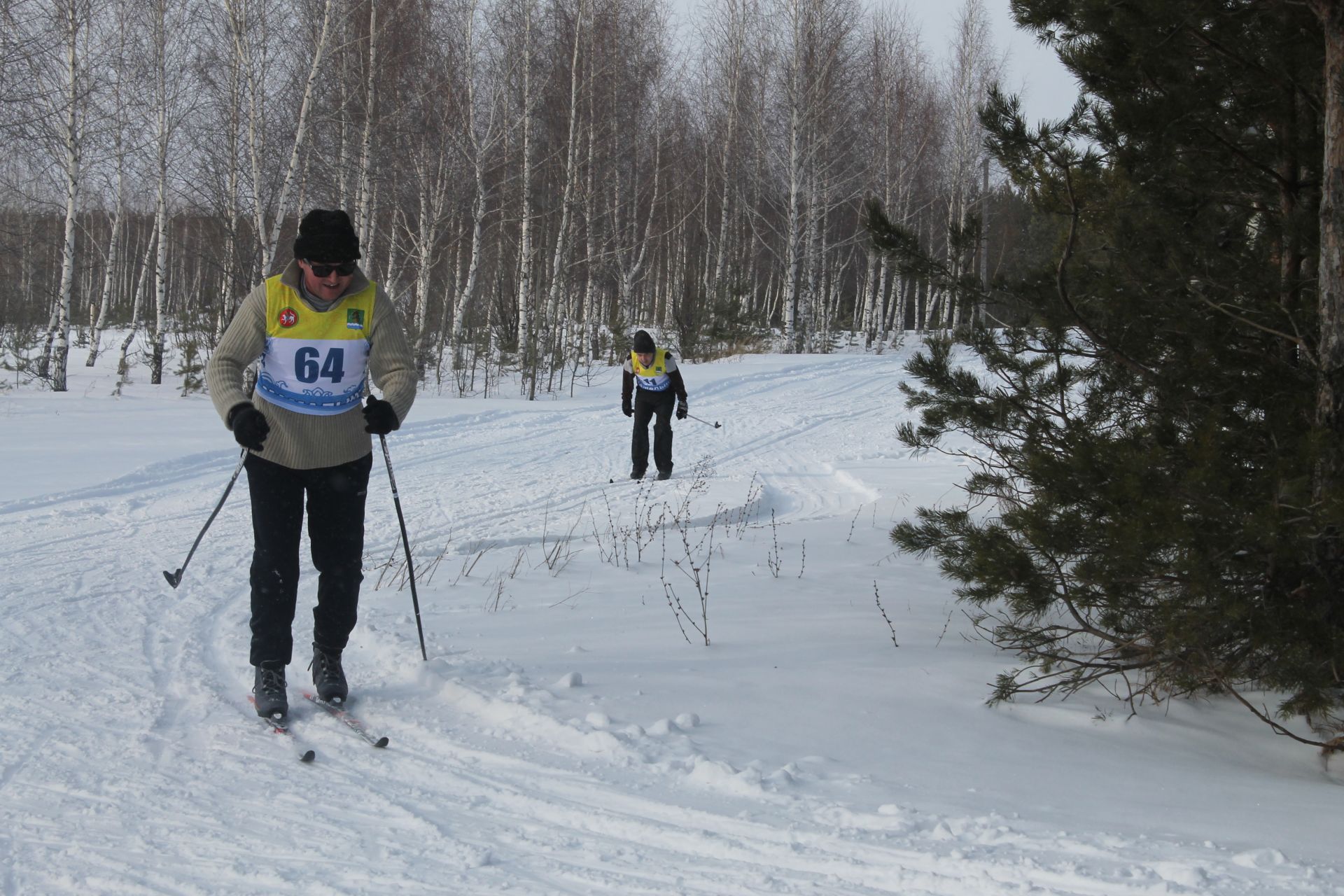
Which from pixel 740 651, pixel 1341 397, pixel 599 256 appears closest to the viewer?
pixel 1341 397

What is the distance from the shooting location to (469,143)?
21.0 metres

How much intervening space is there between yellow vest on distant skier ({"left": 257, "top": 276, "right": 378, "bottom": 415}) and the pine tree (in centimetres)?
226

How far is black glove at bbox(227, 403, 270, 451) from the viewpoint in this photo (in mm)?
3521

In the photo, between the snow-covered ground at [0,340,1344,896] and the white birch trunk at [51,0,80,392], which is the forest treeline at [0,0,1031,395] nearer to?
the white birch trunk at [51,0,80,392]

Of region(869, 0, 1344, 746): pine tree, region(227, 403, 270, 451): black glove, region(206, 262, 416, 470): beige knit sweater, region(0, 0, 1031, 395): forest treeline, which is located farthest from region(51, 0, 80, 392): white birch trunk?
region(869, 0, 1344, 746): pine tree

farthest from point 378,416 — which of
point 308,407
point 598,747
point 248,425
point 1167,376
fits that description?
point 1167,376

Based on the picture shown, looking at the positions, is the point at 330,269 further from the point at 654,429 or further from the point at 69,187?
the point at 69,187

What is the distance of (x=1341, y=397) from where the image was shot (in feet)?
11.8

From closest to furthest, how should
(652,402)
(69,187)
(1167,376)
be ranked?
(1167,376) < (652,402) < (69,187)

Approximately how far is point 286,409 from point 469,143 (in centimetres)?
1848

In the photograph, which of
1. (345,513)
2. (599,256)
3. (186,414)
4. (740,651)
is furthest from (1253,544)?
(599,256)

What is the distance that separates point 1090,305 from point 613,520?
15.8 ft

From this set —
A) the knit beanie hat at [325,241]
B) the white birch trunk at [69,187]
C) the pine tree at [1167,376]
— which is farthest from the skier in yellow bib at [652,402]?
the white birch trunk at [69,187]

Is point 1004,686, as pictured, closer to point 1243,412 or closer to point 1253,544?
point 1253,544
